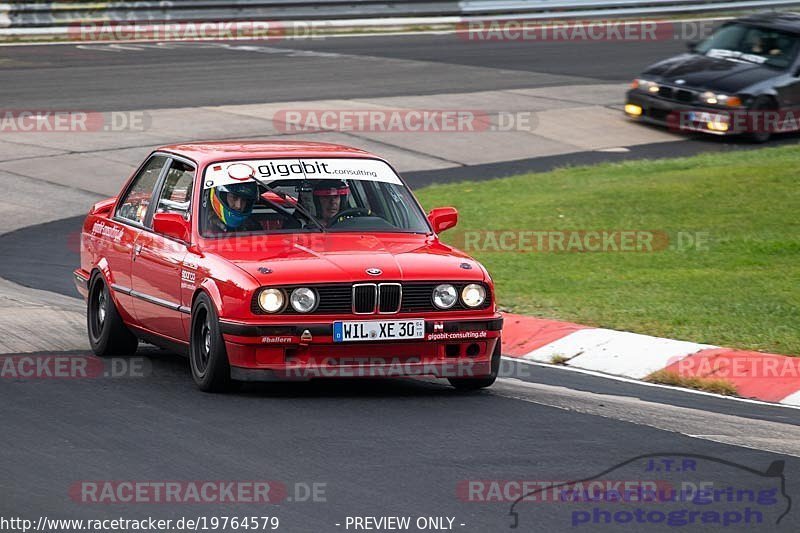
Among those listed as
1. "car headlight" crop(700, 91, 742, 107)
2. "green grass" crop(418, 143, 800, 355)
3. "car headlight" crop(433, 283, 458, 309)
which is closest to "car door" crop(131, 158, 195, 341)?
"car headlight" crop(433, 283, 458, 309)

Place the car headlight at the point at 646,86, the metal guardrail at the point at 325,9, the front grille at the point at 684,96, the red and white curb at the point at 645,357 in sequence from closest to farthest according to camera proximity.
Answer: the red and white curb at the point at 645,357
the front grille at the point at 684,96
the car headlight at the point at 646,86
the metal guardrail at the point at 325,9

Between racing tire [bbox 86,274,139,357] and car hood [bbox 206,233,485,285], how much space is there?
1380 millimetres

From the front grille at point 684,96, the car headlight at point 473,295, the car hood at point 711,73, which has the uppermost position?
the car headlight at point 473,295

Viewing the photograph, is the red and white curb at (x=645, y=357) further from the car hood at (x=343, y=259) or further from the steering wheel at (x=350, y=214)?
the steering wheel at (x=350, y=214)

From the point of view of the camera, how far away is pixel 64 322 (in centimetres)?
1109

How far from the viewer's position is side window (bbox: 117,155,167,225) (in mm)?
9938

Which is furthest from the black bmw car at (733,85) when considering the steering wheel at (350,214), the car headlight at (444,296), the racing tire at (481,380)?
the car headlight at (444,296)

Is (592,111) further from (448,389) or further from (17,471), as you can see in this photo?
(17,471)

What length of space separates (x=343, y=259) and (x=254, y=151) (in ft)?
4.59

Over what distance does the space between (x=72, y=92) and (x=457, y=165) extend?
7733mm

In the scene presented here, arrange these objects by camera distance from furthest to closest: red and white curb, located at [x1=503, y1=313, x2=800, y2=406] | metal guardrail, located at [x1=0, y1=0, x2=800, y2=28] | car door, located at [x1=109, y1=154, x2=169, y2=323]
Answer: metal guardrail, located at [x1=0, y1=0, x2=800, y2=28], car door, located at [x1=109, y1=154, x2=169, y2=323], red and white curb, located at [x1=503, y1=313, x2=800, y2=406]

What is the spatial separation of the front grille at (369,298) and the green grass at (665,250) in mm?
2771

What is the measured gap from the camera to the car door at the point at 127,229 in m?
9.69

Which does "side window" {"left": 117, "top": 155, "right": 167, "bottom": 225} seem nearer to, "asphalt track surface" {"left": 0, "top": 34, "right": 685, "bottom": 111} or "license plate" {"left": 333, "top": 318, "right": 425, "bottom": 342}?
"license plate" {"left": 333, "top": 318, "right": 425, "bottom": 342}
